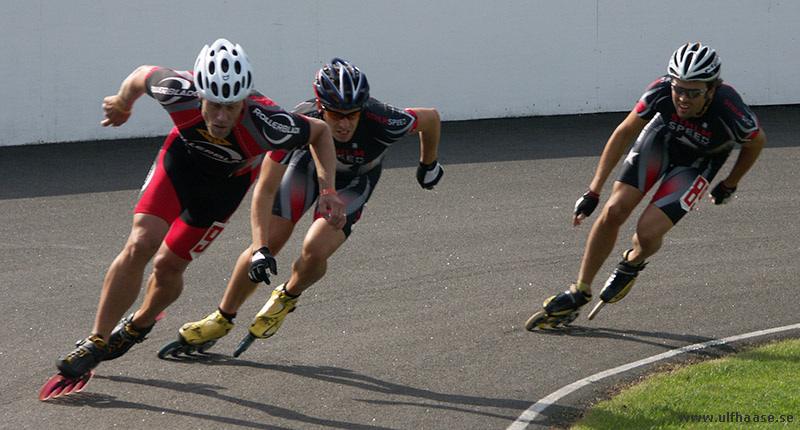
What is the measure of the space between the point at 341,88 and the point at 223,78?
A: 918mm

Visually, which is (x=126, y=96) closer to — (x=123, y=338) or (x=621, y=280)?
(x=123, y=338)

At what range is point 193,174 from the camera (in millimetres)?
5480

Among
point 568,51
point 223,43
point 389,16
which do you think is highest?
point 223,43

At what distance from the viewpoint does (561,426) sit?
16.6ft

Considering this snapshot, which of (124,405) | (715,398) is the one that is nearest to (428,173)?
(715,398)

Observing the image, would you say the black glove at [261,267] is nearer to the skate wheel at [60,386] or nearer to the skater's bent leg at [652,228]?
the skate wheel at [60,386]

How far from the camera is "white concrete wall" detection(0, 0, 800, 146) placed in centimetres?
1312

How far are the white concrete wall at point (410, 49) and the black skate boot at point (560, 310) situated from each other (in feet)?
27.8

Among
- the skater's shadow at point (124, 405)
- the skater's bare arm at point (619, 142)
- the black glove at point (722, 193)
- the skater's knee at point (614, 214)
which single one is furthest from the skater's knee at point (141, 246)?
the black glove at point (722, 193)

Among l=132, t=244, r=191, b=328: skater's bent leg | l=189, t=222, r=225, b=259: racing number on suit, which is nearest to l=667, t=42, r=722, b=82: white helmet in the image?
l=189, t=222, r=225, b=259: racing number on suit

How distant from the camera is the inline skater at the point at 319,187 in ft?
18.3

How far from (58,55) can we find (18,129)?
4.02ft

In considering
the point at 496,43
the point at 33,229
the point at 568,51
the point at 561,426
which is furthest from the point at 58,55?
the point at 561,426

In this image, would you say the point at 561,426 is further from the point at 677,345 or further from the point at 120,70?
the point at 120,70
